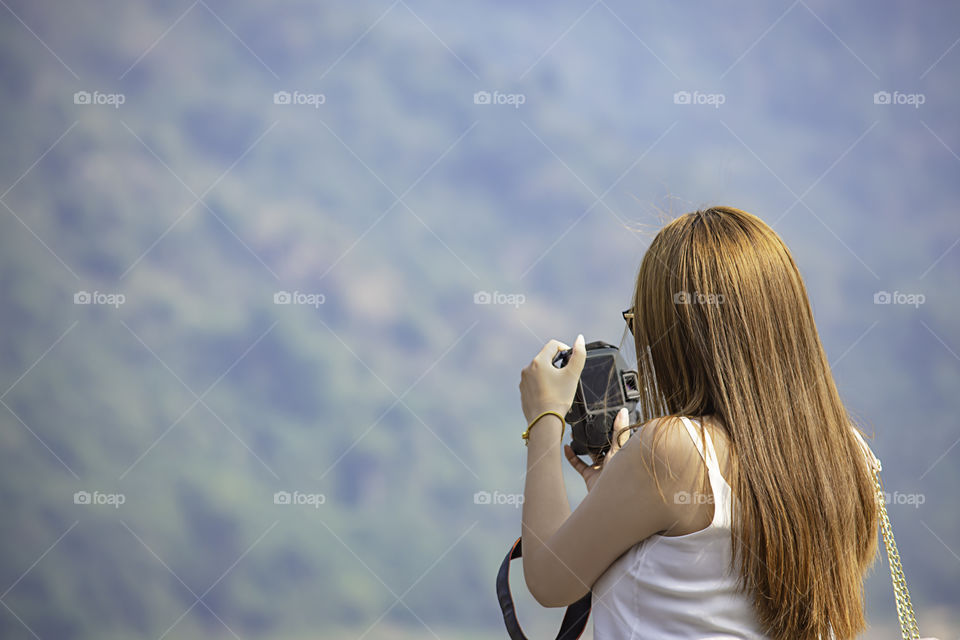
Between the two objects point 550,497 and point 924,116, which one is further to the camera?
point 924,116

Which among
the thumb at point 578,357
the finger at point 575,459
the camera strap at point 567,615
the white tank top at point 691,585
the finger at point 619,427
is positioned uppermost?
the thumb at point 578,357

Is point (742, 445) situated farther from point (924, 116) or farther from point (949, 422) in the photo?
point (924, 116)

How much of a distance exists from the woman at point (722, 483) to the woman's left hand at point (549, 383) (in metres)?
0.10

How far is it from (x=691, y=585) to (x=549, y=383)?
0.94 feet

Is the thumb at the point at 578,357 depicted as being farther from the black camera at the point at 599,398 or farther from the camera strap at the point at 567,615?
the camera strap at the point at 567,615

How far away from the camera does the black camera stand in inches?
41.7

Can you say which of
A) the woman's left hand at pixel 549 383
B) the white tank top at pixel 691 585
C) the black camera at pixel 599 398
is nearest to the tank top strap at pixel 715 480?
the white tank top at pixel 691 585

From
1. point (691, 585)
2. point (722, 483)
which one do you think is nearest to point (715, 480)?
point (722, 483)

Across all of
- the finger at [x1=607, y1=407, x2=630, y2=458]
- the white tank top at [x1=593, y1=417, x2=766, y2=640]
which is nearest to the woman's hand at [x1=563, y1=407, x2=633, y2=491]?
the finger at [x1=607, y1=407, x2=630, y2=458]

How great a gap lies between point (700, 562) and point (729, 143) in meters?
2.06

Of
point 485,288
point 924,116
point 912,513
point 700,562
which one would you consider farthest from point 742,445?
point 924,116

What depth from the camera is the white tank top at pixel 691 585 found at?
2.48ft

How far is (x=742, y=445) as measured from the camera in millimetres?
760

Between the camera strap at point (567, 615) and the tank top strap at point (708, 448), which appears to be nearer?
the tank top strap at point (708, 448)
